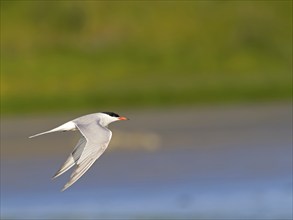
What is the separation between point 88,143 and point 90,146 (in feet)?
0.18

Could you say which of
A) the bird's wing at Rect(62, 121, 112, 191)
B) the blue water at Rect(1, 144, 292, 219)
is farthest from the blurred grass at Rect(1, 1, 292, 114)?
the bird's wing at Rect(62, 121, 112, 191)

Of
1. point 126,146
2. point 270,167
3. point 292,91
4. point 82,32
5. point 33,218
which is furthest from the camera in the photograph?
point 82,32

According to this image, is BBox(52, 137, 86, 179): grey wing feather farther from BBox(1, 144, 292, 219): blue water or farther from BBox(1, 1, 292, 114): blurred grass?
BBox(1, 1, 292, 114): blurred grass

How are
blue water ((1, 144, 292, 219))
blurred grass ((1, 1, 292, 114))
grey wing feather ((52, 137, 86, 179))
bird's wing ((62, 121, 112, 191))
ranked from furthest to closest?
blurred grass ((1, 1, 292, 114)), blue water ((1, 144, 292, 219)), grey wing feather ((52, 137, 86, 179)), bird's wing ((62, 121, 112, 191))

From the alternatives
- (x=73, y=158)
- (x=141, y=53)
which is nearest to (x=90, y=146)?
(x=73, y=158)

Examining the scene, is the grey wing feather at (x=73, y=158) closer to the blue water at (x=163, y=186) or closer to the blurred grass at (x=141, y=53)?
the blue water at (x=163, y=186)

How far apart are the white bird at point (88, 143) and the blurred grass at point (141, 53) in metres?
13.2

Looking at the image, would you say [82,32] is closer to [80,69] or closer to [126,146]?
[80,69]

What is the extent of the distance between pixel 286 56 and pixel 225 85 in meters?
2.64

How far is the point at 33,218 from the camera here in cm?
1325

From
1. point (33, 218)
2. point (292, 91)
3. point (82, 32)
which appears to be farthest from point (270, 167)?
point (82, 32)

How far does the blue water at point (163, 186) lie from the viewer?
1352 centimetres

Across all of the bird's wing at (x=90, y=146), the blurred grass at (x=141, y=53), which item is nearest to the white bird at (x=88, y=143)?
the bird's wing at (x=90, y=146)

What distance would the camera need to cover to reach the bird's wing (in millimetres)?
9344
